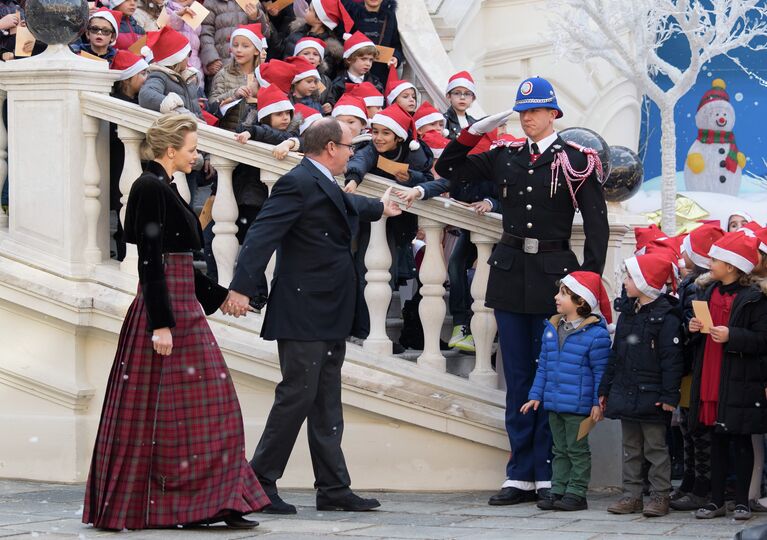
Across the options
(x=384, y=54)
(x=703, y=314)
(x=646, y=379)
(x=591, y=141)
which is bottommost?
(x=646, y=379)

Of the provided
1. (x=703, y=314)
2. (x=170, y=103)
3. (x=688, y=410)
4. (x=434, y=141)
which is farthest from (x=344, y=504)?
(x=434, y=141)

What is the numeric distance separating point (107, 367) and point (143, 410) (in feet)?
5.78

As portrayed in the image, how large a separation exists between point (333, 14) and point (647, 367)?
14.8 feet

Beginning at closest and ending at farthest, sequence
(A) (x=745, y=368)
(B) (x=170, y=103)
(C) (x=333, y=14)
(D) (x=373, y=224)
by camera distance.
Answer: (A) (x=745, y=368)
(D) (x=373, y=224)
(B) (x=170, y=103)
(C) (x=333, y=14)

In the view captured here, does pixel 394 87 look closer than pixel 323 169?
No

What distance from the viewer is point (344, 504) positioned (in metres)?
6.79

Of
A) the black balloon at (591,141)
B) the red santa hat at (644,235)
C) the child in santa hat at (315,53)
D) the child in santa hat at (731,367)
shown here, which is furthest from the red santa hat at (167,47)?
the child in santa hat at (731,367)

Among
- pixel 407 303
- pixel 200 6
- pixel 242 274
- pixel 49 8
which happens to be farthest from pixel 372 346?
pixel 200 6

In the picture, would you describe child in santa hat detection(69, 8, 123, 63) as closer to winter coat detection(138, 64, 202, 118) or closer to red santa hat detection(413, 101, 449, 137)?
winter coat detection(138, 64, 202, 118)

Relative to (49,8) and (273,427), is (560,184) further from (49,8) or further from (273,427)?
(49,8)

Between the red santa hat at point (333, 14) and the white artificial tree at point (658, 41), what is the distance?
25.6ft

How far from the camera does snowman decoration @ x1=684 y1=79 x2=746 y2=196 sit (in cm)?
1862

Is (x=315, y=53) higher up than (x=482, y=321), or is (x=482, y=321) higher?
(x=315, y=53)

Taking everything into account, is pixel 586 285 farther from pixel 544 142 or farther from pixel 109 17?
pixel 109 17
